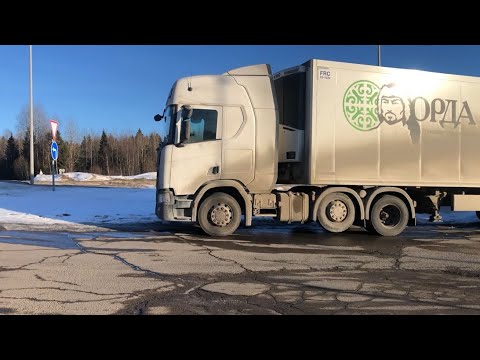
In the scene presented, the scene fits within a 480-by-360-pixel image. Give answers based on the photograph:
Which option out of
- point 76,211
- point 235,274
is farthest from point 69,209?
point 235,274

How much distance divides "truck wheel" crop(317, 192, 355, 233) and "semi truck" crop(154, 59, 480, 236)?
0.08ft

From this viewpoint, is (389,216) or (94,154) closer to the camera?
(389,216)

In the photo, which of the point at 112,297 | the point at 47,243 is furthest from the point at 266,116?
the point at 112,297

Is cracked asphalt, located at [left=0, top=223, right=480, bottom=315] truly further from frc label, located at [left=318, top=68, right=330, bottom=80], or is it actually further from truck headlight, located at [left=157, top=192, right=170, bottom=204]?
frc label, located at [left=318, top=68, right=330, bottom=80]

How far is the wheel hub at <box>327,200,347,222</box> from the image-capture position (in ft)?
37.2

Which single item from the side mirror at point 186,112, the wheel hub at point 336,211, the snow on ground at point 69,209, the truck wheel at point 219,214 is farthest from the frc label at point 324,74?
the snow on ground at point 69,209

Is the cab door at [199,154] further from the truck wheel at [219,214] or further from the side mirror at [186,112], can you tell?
the truck wheel at [219,214]

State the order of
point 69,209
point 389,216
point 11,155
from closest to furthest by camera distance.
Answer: point 389,216
point 69,209
point 11,155

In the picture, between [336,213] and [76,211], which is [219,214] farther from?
[76,211]

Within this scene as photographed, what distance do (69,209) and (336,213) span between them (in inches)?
381

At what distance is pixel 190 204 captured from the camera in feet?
35.6

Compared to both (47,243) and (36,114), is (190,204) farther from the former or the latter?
(36,114)

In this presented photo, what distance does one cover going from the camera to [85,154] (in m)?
76.4
